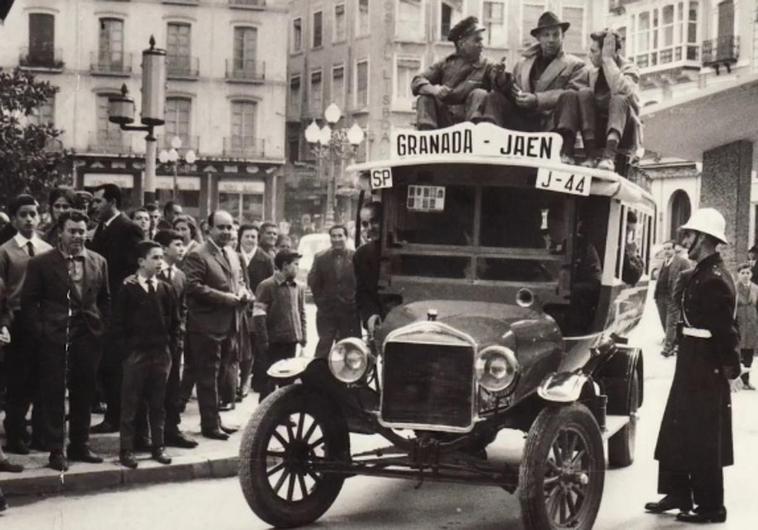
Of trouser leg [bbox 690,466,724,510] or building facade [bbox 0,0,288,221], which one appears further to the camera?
building facade [bbox 0,0,288,221]

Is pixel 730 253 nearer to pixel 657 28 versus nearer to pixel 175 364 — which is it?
pixel 175 364

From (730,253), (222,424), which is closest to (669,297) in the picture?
(730,253)

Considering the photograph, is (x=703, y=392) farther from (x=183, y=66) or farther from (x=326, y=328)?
(x=183, y=66)

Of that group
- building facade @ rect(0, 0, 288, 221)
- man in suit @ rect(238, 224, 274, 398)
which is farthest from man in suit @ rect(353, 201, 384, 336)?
building facade @ rect(0, 0, 288, 221)

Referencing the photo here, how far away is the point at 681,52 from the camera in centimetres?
4891

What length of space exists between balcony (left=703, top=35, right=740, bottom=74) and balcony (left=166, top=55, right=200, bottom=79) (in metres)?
19.6

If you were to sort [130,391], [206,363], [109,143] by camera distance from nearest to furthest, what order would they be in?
[130,391], [206,363], [109,143]

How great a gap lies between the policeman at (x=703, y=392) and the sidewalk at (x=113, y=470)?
3368mm

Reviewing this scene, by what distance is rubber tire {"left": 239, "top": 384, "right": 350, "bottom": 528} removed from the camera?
7.42m

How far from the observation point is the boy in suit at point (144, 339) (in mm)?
8898

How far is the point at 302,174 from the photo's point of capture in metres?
52.0

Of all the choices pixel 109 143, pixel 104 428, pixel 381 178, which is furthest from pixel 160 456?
pixel 109 143

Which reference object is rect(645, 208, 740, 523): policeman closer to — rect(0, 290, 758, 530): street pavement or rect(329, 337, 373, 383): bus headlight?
rect(0, 290, 758, 530): street pavement

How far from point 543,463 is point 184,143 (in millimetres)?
42742
